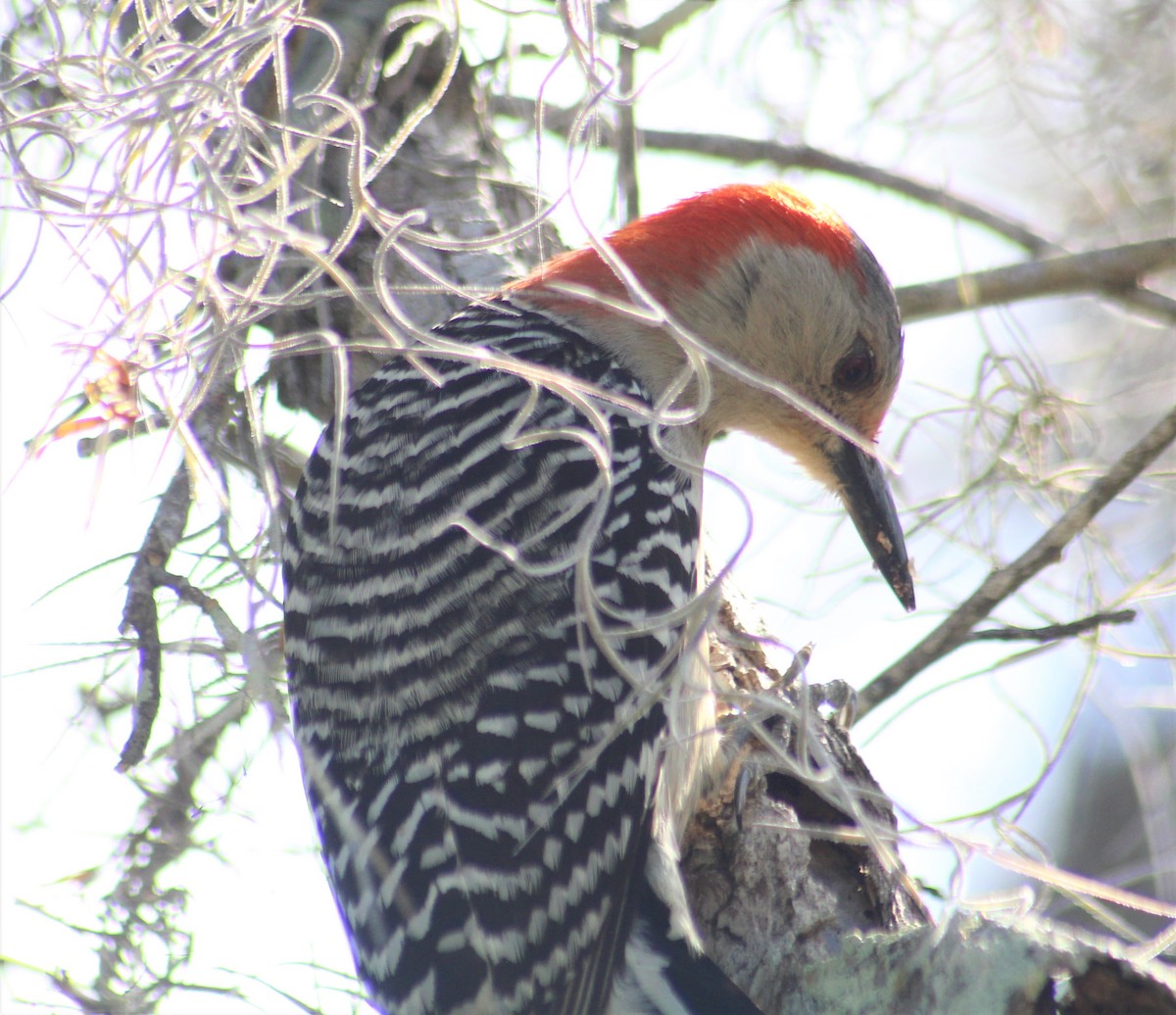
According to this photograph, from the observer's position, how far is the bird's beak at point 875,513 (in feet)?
11.7

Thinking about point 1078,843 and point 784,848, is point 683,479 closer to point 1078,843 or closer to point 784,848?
point 784,848

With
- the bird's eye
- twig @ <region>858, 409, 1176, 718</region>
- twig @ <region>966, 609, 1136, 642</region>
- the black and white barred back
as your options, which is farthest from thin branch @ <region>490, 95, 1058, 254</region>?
twig @ <region>966, 609, 1136, 642</region>

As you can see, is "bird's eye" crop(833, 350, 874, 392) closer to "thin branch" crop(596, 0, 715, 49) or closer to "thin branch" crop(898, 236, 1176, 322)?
"thin branch" crop(898, 236, 1176, 322)

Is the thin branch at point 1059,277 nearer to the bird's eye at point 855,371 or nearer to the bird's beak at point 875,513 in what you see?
the bird's eye at point 855,371

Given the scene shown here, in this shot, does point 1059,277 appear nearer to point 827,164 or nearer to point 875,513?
point 875,513

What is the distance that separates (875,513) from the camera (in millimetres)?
3615

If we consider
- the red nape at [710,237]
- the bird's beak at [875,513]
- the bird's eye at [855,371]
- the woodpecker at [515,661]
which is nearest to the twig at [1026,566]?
the woodpecker at [515,661]

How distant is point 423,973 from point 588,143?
61.3 inches

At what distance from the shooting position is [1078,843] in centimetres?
585

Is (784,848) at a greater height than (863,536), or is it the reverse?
(863,536)

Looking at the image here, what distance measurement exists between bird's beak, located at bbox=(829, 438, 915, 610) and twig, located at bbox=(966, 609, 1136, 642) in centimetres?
71

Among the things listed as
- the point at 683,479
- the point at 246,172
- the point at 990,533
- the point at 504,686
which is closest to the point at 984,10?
the point at 990,533

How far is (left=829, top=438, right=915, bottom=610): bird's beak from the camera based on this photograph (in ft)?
11.7

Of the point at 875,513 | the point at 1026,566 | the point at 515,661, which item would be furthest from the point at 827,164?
the point at 515,661
